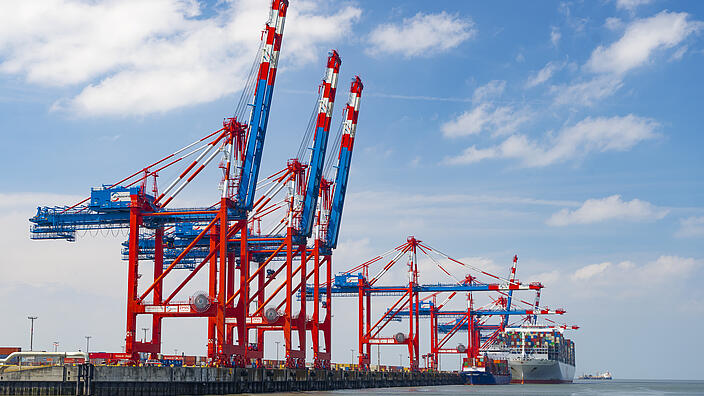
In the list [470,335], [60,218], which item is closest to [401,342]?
[470,335]

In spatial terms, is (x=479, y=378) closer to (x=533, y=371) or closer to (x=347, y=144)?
(x=533, y=371)

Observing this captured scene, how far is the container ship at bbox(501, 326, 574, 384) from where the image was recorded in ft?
492

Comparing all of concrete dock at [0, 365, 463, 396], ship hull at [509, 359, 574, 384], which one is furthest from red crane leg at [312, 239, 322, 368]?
ship hull at [509, 359, 574, 384]

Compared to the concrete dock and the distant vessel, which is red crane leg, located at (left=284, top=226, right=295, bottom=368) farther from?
the distant vessel

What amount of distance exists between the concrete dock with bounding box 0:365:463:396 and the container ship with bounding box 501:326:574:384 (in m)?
77.1

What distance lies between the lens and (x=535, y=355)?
15275 centimetres

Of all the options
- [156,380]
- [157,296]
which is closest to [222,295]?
[157,296]

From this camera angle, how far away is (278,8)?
218 ft

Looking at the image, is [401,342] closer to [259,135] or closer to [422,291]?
[422,291]

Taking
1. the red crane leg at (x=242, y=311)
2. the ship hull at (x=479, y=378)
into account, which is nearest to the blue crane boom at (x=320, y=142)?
the red crane leg at (x=242, y=311)

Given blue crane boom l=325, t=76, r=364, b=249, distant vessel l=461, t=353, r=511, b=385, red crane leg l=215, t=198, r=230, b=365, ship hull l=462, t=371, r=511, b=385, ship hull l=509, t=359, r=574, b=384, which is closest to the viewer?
red crane leg l=215, t=198, r=230, b=365

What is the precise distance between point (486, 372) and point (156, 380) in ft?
308

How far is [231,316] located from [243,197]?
9.08 metres

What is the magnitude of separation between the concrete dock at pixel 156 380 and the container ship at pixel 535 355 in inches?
3035
